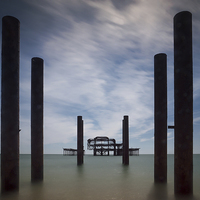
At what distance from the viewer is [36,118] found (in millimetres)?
8609

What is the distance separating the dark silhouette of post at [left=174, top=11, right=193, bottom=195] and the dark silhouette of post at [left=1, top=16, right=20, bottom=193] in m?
4.36

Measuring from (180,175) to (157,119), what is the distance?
8.05 ft

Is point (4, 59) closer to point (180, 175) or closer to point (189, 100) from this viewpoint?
point (189, 100)

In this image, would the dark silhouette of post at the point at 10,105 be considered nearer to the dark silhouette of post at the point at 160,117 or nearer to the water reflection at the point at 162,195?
the water reflection at the point at 162,195

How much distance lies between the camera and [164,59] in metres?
8.16

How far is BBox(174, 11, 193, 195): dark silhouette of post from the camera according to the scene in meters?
5.93

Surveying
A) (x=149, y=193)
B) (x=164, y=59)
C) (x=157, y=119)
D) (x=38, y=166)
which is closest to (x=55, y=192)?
(x=38, y=166)

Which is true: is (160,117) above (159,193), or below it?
above

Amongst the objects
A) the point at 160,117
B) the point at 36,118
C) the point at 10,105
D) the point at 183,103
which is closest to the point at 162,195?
the point at 160,117

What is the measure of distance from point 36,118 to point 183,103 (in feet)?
16.9

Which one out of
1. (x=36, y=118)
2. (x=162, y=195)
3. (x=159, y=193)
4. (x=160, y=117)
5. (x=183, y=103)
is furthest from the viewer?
(x=36, y=118)

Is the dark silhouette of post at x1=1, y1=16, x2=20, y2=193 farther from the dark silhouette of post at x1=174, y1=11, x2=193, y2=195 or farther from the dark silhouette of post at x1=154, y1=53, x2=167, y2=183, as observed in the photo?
the dark silhouette of post at x1=154, y1=53, x2=167, y2=183

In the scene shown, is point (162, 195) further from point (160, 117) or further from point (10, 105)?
point (10, 105)

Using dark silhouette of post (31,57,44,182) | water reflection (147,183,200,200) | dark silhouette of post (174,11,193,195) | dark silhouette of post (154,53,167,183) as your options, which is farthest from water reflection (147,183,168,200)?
dark silhouette of post (31,57,44,182)
